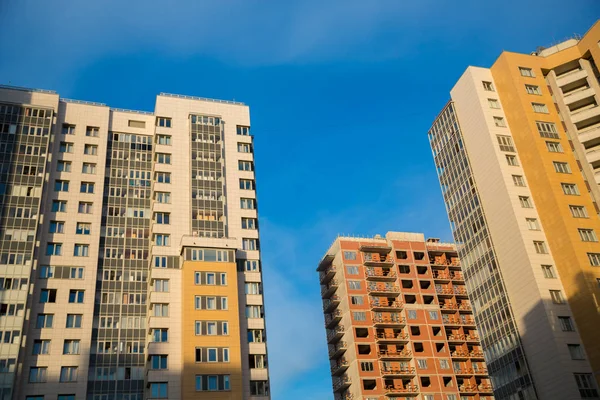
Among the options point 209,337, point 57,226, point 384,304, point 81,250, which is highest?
point 57,226

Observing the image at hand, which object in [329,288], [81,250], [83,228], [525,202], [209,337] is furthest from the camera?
[329,288]

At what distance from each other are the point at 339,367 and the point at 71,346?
2306 inches

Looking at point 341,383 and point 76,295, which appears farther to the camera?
point 341,383

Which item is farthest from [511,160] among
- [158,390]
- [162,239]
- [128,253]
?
[158,390]

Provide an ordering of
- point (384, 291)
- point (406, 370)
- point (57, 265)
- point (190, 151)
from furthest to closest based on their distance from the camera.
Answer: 1. point (384, 291)
2. point (406, 370)
3. point (190, 151)
4. point (57, 265)

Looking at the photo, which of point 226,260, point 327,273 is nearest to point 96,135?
point 226,260

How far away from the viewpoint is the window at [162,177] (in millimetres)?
91562

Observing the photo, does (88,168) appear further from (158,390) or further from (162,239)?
(158,390)

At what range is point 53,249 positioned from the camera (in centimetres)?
8356

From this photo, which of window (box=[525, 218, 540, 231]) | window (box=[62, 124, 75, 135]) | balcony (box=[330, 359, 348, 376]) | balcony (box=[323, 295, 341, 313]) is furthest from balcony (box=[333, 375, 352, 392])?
window (box=[62, 124, 75, 135])

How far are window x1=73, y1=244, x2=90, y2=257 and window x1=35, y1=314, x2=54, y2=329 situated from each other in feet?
29.8

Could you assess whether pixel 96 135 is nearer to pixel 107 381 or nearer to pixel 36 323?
pixel 36 323

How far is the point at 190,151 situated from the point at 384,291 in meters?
52.4

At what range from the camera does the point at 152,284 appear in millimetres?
83250
